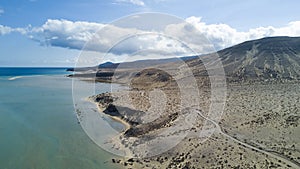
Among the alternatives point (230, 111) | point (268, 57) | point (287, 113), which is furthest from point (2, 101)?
point (268, 57)

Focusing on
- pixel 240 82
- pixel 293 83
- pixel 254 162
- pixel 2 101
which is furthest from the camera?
pixel 240 82

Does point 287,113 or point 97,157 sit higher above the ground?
point 287,113

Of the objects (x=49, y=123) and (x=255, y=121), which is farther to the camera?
(x=49, y=123)

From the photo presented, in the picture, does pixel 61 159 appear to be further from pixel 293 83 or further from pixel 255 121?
pixel 293 83

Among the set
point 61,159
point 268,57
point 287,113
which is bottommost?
point 61,159

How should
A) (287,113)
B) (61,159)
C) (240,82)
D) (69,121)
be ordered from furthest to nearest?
(240,82), (69,121), (287,113), (61,159)

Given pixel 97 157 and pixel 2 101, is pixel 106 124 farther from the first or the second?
pixel 2 101

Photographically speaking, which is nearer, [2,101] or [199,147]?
[199,147]

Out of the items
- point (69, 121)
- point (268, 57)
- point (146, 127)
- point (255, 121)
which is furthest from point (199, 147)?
point (268, 57)

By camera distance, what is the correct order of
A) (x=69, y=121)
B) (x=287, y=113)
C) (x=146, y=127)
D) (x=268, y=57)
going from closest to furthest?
1. (x=146, y=127)
2. (x=287, y=113)
3. (x=69, y=121)
4. (x=268, y=57)
